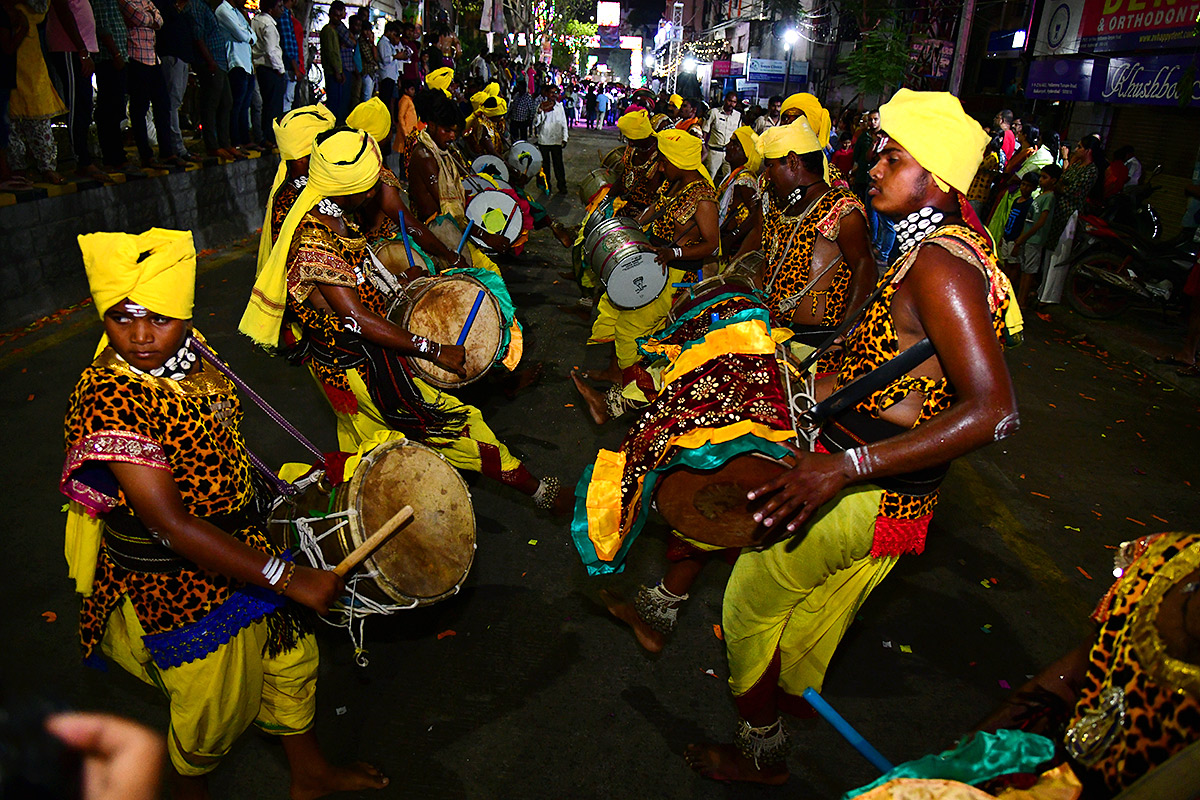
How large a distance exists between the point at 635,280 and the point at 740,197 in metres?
1.75

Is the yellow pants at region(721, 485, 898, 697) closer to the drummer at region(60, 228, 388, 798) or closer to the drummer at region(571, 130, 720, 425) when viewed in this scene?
the drummer at region(60, 228, 388, 798)

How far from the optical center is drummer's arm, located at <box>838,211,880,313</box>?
3.70 m

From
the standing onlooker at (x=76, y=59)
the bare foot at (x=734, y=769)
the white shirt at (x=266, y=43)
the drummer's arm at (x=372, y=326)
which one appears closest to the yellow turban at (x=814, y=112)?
the drummer's arm at (x=372, y=326)

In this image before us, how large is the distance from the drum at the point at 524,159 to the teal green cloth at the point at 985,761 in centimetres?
1228

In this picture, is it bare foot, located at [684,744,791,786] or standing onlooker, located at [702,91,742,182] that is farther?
standing onlooker, located at [702,91,742,182]

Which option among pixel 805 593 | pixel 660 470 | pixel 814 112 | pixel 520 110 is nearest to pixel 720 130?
pixel 520 110

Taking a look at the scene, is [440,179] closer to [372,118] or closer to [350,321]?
[372,118]

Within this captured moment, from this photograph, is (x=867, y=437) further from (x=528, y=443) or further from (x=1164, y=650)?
(x=528, y=443)

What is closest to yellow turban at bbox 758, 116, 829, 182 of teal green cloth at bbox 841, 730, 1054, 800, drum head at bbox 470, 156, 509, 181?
teal green cloth at bbox 841, 730, 1054, 800

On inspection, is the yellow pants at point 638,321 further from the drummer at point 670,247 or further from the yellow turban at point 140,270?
the yellow turban at point 140,270

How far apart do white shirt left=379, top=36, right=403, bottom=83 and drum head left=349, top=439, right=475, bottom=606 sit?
15342mm

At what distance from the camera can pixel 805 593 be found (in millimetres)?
2619

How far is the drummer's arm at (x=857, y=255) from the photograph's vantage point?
370cm

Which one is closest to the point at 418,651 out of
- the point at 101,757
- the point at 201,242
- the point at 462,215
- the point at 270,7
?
the point at 101,757
